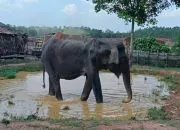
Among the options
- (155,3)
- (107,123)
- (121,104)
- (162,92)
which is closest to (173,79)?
(162,92)

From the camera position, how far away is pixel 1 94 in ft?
60.0

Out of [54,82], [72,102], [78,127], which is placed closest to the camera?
[78,127]

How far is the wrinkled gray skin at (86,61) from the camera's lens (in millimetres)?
16391

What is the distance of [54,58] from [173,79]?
10.6 m

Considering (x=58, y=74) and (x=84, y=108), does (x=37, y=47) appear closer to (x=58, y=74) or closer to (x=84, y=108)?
(x=58, y=74)

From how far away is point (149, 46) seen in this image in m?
43.6

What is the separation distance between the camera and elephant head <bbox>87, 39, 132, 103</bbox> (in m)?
16.2

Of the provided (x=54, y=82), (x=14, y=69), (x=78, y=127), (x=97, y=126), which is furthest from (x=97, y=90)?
(x=14, y=69)

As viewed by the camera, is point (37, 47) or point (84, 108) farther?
point (37, 47)

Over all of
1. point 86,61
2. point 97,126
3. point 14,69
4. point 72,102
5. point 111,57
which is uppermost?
point 111,57

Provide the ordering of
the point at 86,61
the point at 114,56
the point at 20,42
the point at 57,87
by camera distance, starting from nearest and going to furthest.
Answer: the point at 114,56 → the point at 86,61 → the point at 57,87 → the point at 20,42

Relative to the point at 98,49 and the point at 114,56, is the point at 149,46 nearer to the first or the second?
the point at 98,49

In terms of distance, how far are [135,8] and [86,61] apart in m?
18.0

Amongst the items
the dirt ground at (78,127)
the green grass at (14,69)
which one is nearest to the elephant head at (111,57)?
the dirt ground at (78,127)
